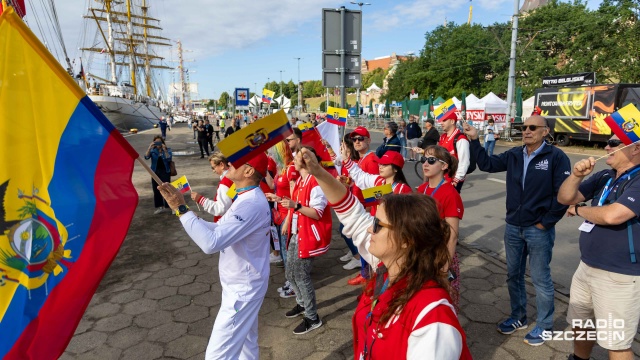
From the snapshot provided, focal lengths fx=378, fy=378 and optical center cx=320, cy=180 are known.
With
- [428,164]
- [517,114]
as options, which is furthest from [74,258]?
[517,114]

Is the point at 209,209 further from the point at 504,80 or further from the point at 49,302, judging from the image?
the point at 504,80

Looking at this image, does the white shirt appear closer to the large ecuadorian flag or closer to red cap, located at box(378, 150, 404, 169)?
the large ecuadorian flag

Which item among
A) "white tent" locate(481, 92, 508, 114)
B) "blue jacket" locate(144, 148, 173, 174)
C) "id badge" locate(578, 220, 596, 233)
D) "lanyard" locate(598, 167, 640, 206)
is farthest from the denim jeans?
"white tent" locate(481, 92, 508, 114)

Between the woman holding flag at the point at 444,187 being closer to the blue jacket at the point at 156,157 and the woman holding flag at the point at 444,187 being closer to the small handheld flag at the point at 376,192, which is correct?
the small handheld flag at the point at 376,192

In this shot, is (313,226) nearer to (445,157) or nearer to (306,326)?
(306,326)

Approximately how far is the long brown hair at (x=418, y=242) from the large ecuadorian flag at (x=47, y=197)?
5.33ft

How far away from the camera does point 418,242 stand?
160 cm

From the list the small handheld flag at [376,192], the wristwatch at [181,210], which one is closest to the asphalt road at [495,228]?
the small handheld flag at [376,192]

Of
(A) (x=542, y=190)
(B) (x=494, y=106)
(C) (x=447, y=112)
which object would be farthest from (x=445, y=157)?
(B) (x=494, y=106)

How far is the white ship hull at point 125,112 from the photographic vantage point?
122 feet

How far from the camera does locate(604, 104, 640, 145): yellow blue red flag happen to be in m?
2.63

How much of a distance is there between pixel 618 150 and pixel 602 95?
1967 centimetres

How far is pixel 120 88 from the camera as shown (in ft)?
141

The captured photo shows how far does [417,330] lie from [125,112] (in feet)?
149
